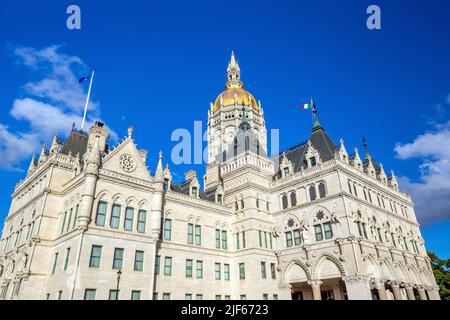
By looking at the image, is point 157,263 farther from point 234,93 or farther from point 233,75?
point 233,75

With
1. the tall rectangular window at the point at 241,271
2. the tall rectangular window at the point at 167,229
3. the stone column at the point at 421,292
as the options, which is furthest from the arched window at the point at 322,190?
the stone column at the point at 421,292

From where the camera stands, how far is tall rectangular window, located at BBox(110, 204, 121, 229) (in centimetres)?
3075

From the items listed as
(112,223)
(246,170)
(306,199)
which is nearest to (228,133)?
(246,170)

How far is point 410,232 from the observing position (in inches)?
1893

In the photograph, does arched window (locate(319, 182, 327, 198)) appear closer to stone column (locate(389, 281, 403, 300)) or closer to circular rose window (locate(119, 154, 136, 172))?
stone column (locate(389, 281, 403, 300))

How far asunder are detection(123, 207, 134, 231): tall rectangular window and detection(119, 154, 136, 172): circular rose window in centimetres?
422

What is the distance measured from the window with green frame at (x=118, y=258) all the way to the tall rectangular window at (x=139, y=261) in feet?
4.71

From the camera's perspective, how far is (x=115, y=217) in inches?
1227

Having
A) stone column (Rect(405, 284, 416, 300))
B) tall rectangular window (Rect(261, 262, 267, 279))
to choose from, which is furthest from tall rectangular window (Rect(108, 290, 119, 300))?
stone column (Rect(405, 284, 416, 300))

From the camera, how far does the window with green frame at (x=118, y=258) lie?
96.5 ft

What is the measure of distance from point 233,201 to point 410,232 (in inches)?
1074

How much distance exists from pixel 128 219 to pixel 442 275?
5730 centimetres
